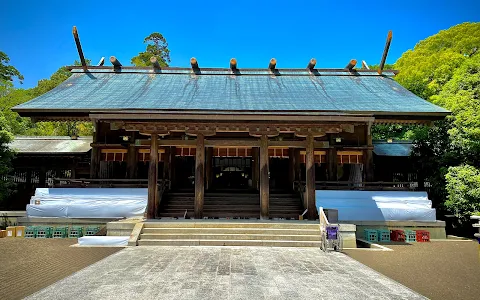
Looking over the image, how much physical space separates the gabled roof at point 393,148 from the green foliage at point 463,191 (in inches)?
184

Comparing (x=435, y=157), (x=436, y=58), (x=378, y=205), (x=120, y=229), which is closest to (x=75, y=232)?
(x=120, y=229)

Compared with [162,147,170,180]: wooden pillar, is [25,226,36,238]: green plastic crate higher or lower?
lower

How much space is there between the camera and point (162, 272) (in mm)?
7176

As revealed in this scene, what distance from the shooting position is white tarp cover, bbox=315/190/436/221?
1383 centimetres

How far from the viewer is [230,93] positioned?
684 inches

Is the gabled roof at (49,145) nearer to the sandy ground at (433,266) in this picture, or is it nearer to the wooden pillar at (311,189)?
the wooden pillar at (311,189)

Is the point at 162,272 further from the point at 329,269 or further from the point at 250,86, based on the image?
the point at 250,86

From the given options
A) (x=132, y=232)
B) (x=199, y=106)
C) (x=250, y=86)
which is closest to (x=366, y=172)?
(x=250, y=86)

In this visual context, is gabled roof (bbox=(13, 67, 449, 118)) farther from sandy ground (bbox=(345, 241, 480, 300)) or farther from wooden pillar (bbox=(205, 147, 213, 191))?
sandy ground (bbox=(345, 241, 480, 300))

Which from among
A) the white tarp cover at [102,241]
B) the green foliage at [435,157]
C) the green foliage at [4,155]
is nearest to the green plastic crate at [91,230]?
the white tarp cover at [102,241]

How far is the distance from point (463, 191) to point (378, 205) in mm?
3484

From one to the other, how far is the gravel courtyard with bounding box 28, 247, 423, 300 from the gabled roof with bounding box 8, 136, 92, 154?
12.2 metres

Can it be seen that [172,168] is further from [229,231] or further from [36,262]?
[36,262]

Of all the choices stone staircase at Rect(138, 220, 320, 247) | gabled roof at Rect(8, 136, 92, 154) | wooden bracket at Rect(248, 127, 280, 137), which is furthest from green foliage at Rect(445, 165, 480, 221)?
gabled roof at Rect(8, 136, 92, 154)
